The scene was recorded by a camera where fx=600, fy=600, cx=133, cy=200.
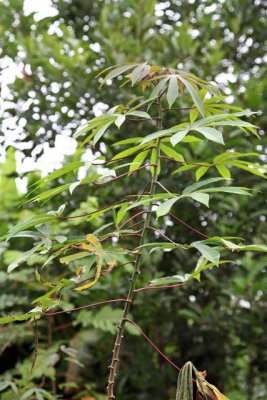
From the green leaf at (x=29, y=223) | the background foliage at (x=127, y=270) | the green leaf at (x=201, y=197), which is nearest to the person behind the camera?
the green leaf at (x=201, y=197)

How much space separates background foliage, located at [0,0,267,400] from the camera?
236 cm

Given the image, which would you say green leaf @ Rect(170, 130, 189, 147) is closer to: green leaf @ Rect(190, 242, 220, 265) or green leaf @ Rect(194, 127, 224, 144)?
green leaf @ Rect(194, 127, 224, 144)

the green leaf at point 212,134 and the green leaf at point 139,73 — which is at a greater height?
the green leaf at point 139,73

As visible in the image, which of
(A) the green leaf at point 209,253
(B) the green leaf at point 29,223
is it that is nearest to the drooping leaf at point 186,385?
(A) the green leaf at point 209,253

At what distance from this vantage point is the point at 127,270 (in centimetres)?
235

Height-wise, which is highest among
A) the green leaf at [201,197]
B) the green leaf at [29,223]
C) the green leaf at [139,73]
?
the green leaf at [139,73]

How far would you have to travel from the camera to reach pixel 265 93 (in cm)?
254

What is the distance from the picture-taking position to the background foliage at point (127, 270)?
2.36m

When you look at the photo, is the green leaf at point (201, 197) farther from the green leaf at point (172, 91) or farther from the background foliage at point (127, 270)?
the background foliage at point (127, 270)

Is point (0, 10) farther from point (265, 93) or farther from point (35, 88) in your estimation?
point (265, 93)

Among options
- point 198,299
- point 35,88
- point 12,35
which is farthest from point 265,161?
point 12,35

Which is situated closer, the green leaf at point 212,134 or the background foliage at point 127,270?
the green leaf at point 212,134

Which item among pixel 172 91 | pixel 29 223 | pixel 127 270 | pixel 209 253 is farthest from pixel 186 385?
pixel 127 270

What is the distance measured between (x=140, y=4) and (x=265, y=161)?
3.13ft
